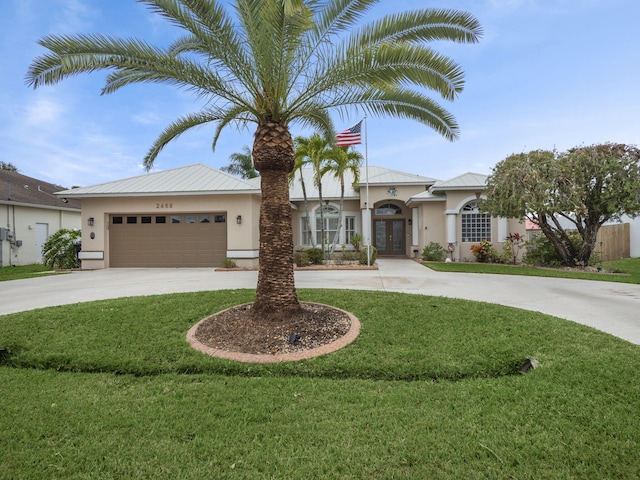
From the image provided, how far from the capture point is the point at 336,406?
322 centimetres

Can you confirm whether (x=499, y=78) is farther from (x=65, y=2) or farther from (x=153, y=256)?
(x=153, y=256)

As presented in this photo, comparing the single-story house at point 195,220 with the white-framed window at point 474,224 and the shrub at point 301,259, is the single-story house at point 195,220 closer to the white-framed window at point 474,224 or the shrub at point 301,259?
the white-framed window at point 474,224

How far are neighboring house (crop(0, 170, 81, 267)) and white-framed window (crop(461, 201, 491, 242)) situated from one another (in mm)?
20531

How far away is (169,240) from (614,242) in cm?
2385

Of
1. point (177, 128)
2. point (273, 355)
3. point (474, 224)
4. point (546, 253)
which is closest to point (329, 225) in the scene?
point (474, 224)

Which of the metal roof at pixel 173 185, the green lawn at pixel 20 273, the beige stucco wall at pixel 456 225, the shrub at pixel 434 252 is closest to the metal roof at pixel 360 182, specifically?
the beige stucco wall at pixel 456 225

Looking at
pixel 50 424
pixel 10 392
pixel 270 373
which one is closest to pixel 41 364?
pixel 10 392

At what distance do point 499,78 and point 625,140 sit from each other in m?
6.57

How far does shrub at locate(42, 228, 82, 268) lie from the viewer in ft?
52.0

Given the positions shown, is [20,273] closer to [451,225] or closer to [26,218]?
[26,218]

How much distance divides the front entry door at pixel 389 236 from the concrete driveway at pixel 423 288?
8.38 m

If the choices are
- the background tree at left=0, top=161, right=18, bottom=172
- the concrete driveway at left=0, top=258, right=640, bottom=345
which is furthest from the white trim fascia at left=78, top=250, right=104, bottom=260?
the background tree at left=0, top=161, right=18, bottom=172

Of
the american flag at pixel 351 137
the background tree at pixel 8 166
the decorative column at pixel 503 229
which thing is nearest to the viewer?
the american flag at pixel 351 137

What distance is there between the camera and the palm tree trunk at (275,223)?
5.35 meters
